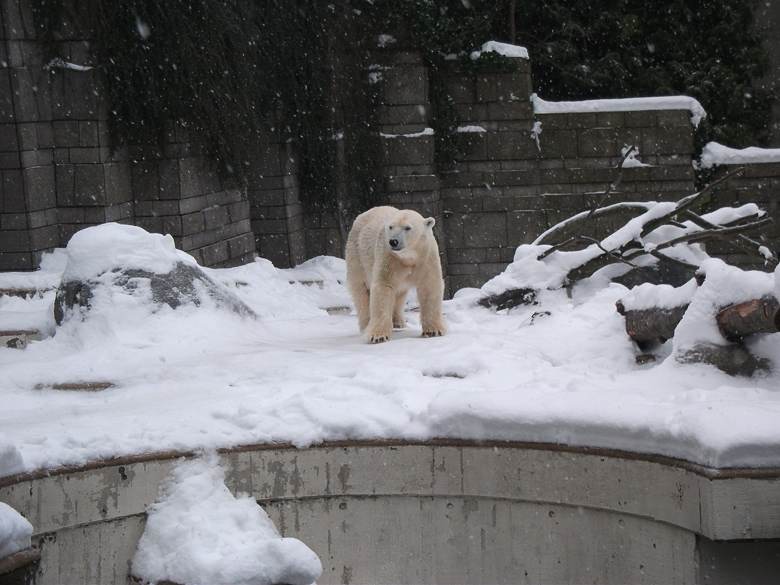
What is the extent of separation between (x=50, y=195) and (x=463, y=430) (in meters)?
4.86

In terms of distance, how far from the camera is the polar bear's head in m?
4.88

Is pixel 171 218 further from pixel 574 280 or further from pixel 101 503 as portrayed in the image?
pixel 101 503

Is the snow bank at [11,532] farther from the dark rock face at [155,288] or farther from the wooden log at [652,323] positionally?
the wooden log at [652,323]

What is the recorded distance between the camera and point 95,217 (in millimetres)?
7121

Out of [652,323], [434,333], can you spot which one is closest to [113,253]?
[434,333]

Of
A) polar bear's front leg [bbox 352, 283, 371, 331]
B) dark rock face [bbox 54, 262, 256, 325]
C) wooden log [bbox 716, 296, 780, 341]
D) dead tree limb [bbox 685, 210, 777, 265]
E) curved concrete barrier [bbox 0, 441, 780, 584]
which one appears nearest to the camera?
curved concrete barrier [bbox 0, 441, 780, 584]

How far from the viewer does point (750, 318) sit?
354 cm

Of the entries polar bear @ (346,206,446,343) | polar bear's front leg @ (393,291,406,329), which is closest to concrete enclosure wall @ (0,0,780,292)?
polar bear's front leg @ (393,291,406,329)

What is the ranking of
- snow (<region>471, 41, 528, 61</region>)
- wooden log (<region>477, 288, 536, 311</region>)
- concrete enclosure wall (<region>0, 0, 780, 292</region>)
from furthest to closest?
snow (<region>471, 41, 528, 61</region>) < concrete enclosure wall (<region>0, 0, 780, 292</region>) < wooden log (<region>477, 288, 536, 311</region>)

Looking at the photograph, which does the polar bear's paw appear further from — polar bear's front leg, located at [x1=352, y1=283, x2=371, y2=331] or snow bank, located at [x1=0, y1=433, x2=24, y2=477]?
snow bank, located at [x1=0, y1=433, x2=24, y2=477]

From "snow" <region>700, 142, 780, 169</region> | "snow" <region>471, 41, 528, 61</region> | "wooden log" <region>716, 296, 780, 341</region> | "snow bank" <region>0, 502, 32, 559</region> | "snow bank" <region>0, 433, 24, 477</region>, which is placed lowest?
"snow bank" <region>0, 502, 32, 559</region>

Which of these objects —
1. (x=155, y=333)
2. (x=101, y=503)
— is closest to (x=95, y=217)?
(x=155, y=333)

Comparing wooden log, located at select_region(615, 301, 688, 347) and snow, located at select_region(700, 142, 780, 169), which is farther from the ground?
snow, located at select_region(700, 142, 780, 169)

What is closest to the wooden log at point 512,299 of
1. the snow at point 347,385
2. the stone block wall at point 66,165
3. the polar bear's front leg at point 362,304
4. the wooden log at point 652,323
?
the snow at point 347,385
